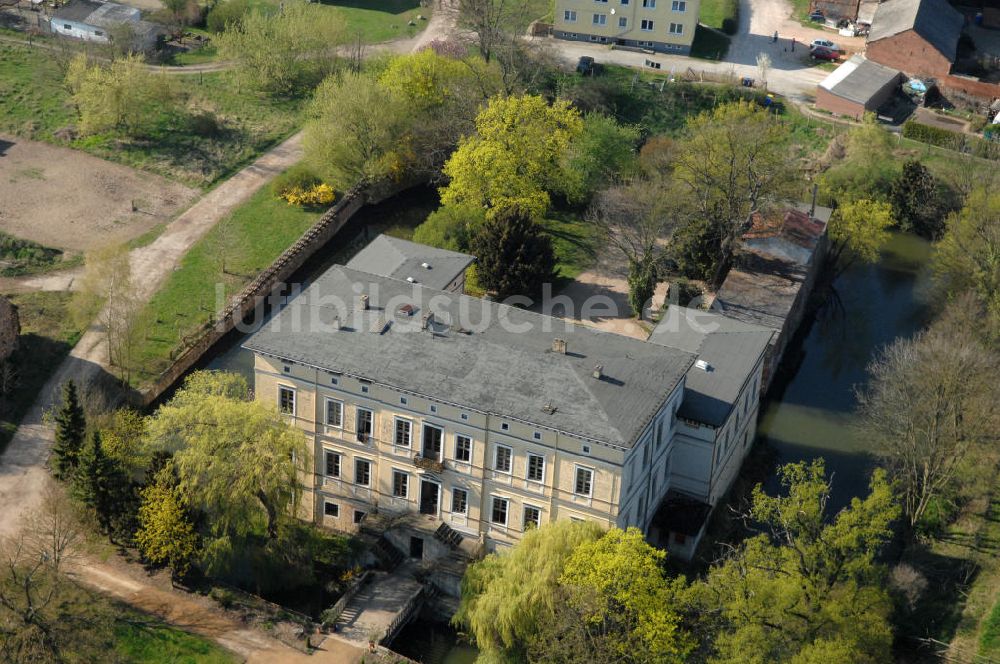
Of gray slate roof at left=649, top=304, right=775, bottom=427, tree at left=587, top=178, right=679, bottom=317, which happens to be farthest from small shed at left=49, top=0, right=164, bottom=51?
gray slate roof at left=649, top=304, right=775, bottom=427

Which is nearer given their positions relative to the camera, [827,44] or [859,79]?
[859,79]

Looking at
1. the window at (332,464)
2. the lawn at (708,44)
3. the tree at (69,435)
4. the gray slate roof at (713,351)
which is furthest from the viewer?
the lawn at (708,44)

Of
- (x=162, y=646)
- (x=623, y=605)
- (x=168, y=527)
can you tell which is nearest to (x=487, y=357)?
(x=623, y=605)

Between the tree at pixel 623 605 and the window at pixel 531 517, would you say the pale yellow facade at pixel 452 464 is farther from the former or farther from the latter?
the tree at pixel 623 605

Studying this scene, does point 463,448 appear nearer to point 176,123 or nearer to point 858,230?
point 858,230

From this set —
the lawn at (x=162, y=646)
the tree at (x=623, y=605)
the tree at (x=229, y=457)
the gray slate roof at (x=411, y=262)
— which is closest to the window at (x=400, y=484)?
the tree at (x=229, y=457)
